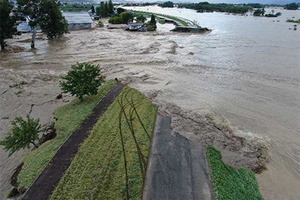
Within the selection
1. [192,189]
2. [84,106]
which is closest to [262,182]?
[192,189]

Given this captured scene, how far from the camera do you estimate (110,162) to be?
10000 mm

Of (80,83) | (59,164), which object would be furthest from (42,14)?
(59,164)

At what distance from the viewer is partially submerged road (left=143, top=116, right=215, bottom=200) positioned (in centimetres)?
865

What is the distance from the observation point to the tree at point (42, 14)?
29.0 meters

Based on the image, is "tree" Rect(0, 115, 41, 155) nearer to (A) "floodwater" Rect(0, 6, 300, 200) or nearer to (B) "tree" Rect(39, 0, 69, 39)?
(A) "floodwater" Rect(0, 6, 300, 200)

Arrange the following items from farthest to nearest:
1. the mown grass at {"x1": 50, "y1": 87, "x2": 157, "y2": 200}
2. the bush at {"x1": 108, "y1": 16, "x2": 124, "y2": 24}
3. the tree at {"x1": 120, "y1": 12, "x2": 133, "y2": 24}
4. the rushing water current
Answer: the tree at {"x1": 120, "y1": 12, "x2": 133, "y2": 24} → the bush at {"x1": 108, "y1": 16, "x2": 124, "y2": 24} → the rushing water current → the mown grass at {"x1": 50, "y1": 87, "x2": 157, "y2": 200}

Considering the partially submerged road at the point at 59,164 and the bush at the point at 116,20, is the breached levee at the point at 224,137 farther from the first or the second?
the bush at the point at 116,20

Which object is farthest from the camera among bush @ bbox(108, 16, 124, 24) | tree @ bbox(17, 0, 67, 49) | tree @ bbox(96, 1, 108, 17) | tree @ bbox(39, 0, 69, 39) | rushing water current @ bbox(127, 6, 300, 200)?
tree @ bbox(96, 1, 108, 17)

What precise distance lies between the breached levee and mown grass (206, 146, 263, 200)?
31.0 inches

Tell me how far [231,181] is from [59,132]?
958cm

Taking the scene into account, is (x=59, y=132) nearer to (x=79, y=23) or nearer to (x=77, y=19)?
(x=79, y=23)

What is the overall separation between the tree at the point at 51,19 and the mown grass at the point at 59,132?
2000 cm

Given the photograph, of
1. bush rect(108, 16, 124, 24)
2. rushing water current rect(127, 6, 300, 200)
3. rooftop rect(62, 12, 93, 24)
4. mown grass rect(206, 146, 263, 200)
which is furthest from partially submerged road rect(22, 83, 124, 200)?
bush rect(108, 16, 124, 24)

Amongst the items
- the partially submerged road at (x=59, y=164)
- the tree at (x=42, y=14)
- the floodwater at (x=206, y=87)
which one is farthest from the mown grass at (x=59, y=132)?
the tree at (x=42, y=14)
